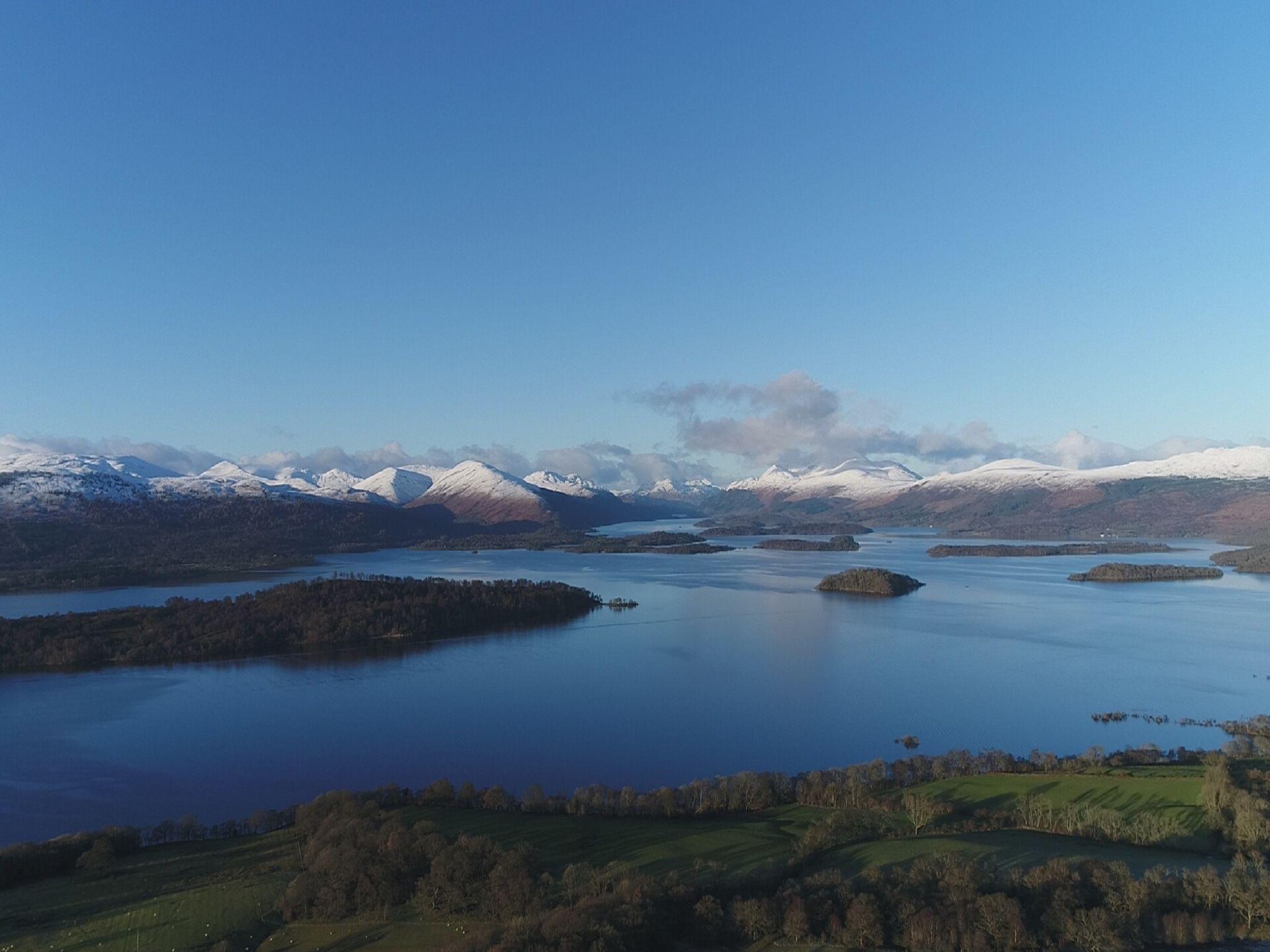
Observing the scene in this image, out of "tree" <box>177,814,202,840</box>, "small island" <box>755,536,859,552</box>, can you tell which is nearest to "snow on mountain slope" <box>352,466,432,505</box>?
"small island" <box>755,536,859,552</box>

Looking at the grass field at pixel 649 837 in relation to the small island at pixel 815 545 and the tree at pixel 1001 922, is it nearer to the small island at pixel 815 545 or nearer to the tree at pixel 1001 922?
the tree at pixel 1001 922

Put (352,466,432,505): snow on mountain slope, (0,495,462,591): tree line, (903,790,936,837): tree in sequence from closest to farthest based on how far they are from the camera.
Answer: (903,790,936,837): tree → (0,495,462,591): tree line → (352,466,432,505): snow on mountain slope

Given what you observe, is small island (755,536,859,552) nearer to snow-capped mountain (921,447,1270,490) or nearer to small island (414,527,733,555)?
small island (414,527,733,555)

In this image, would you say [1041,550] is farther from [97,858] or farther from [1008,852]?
[97,858]

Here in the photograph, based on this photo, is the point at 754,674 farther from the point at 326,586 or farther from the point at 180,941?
the point at 326,586

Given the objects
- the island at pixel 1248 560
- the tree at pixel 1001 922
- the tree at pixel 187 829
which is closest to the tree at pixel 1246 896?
the tree at pixel 1001 922
